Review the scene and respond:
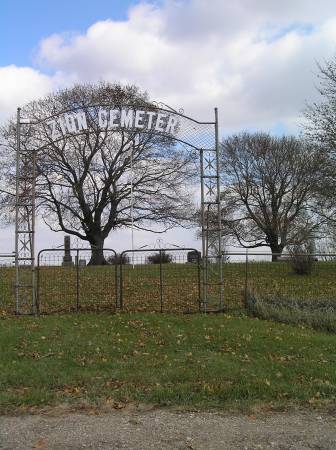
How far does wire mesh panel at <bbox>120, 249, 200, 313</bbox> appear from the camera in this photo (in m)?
14.0

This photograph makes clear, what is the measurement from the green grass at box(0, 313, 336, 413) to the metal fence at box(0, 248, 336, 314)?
5.84 feet

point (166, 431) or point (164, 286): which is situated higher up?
point (164, 286)

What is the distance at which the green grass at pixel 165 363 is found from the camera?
279 inches

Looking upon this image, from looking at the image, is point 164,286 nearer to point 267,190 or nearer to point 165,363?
point 165,363

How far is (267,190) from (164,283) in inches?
1253

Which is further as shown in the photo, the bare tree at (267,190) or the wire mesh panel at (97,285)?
the bare tree at (267,190)

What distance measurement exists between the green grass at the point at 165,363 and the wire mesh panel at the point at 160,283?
182 cm

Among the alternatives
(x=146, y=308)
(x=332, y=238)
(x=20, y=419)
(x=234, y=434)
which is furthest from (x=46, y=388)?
(x=332, y=238)

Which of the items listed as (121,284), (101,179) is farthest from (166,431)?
(101,179)

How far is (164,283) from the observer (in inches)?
647

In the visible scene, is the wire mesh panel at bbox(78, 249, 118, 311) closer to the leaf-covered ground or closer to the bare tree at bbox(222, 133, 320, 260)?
the leaf-covered ground

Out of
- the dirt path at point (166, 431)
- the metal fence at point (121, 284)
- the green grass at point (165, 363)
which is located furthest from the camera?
the metal fence at point (121, 284)

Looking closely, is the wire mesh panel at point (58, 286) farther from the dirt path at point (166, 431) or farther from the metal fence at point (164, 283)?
the dirt path at point (166, 431)

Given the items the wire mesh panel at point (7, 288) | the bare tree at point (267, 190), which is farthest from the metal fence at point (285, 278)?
the bare tree at point (267, 190)
